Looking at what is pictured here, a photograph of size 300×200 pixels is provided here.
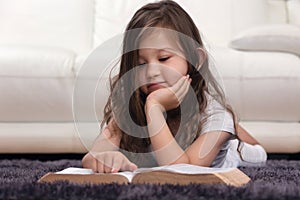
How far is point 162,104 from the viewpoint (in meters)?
1.04

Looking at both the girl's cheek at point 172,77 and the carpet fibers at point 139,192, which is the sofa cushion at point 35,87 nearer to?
the girl's cheek at point 172,77

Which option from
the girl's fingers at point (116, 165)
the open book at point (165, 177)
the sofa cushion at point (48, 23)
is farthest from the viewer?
the sofa cushion at point (48, 23)

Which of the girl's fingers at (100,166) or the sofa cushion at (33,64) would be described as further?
the sofa cushion at (33,64)

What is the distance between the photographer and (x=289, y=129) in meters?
1.77

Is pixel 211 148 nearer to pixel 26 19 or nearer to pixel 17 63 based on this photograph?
pixel 17 63

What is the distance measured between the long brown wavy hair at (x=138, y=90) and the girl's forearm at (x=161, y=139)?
0.16 ft

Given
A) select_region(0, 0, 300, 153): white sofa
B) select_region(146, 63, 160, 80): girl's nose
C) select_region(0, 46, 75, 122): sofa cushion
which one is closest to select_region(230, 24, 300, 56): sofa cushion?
select_region(0, 0, 300, 153): white sofa

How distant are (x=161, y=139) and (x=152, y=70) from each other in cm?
14

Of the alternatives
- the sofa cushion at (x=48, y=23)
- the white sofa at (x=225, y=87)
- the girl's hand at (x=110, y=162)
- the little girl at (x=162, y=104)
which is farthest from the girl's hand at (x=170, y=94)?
the sofa cushion at (x=48, y=23)

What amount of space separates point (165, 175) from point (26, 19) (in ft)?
5.50

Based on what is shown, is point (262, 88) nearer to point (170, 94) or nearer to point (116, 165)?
point (170, 94)

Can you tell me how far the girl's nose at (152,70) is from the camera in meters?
0.98

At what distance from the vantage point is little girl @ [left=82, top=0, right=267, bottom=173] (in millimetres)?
1016

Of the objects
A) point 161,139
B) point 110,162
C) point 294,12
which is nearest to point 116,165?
point 110,162
